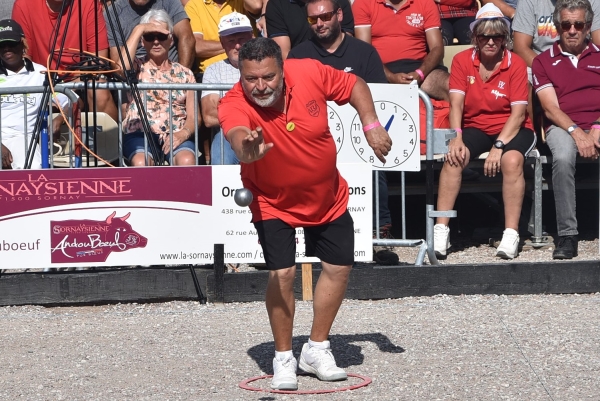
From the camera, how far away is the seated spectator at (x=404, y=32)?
9953 mm

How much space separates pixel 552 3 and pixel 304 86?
5340 millimetres

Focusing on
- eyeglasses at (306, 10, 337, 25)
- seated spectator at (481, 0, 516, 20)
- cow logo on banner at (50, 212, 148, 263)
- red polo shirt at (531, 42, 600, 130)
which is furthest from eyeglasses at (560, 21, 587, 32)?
cow logo on banner at (50, 212, 148, 263)

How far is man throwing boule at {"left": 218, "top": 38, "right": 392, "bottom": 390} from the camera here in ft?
17.9

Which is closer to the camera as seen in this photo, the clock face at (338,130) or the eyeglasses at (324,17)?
the clock face at (338,130)

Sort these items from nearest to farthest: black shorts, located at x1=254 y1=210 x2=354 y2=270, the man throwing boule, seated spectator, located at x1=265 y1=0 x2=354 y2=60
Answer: the man throwing boule → black shorts, located at x1=254 y1=210 x2=354 y2=270 → seated spectator, located at x1=265 y1=0 x2=354 y2=60

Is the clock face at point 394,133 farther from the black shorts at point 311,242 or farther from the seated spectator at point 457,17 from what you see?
the seated spectator at point 457,17

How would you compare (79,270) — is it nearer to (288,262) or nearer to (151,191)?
(151,191)

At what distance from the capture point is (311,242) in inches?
233

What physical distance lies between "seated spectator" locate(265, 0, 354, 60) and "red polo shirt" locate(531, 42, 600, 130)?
2.15 m

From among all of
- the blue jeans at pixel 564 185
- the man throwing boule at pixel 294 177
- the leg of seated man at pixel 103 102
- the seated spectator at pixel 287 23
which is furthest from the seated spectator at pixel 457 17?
the man throwing boule at pixel 294 177

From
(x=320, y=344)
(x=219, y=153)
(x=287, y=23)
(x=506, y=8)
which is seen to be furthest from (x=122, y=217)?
(x=506, y=8)

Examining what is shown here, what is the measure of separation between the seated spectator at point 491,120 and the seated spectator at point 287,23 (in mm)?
1457

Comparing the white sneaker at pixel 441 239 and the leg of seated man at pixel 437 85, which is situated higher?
the leg of seated man at pixel 437 85

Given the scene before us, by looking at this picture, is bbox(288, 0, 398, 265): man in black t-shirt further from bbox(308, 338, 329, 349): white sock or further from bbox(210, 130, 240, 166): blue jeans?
bbox(308, 338, 329, 349): white sock
